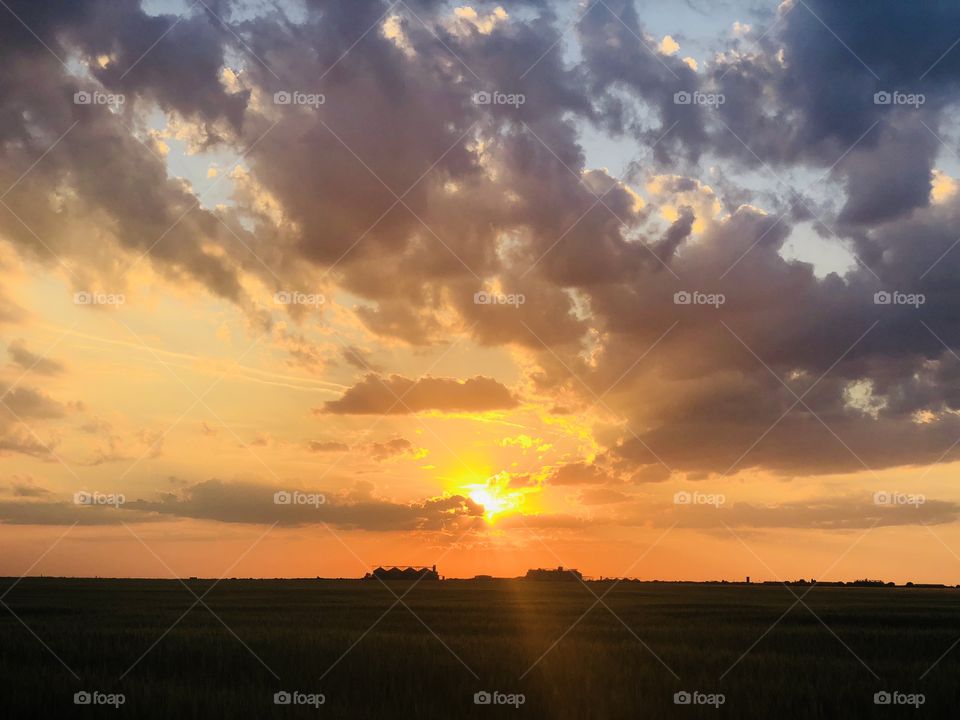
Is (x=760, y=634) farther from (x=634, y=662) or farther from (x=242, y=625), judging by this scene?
(x=242, y=625)

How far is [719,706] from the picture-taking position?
14.0 m

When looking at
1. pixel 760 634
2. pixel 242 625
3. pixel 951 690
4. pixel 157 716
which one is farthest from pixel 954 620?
pixel 157 716

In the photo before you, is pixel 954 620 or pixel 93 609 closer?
pixel 954 620

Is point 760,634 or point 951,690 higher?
point 760,634

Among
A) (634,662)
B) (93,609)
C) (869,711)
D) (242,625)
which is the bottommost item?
(869,711)

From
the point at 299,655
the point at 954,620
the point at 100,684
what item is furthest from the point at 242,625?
the point at 954,620

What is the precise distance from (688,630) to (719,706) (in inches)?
543

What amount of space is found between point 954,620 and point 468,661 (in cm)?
2786

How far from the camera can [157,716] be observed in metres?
13.3

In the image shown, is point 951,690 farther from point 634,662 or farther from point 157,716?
point 157,716

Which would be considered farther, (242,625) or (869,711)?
(242,625)

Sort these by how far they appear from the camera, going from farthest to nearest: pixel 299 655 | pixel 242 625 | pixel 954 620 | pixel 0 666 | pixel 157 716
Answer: pixel 954 620, pixel 242 625, pixel 299 655, pixel 0 666, pixel 157 716

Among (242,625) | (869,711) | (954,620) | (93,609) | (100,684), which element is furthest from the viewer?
(93,609)

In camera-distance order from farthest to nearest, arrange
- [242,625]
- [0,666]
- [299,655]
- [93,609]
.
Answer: [93,609] → [242,625] → [299,655] → [0,666]
